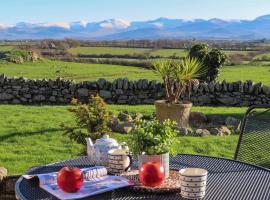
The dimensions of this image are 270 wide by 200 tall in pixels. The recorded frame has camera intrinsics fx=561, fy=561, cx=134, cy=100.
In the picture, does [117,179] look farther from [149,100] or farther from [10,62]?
[10,62]

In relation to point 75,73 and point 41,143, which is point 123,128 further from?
point 75,73

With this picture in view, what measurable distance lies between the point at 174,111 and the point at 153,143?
6.65 meters

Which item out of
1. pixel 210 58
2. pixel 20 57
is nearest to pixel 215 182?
pixel 210 58

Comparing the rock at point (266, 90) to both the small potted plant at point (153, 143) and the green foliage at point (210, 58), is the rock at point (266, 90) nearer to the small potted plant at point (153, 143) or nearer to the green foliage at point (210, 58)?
the green foliage at point (210, 58)

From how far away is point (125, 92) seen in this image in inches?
623

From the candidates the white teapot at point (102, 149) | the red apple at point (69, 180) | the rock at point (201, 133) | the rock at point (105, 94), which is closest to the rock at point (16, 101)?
the rock at point (105, 94)

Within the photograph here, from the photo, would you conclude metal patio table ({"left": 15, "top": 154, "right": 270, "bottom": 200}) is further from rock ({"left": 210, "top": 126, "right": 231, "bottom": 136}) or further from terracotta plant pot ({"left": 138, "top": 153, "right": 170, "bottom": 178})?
rock ({"left": 210, "top": 126, "right": 231, "bottom": 136})

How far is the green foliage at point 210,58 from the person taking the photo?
→ 16.5 metres

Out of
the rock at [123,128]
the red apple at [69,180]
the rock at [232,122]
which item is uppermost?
the red apple at [69,180]

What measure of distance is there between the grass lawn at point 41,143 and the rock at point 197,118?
191cm

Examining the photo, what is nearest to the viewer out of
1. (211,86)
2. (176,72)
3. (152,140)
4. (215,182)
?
(152,140)

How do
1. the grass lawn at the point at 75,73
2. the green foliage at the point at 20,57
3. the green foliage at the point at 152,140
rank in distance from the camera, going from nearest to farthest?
the green foliage at the point at 152,140
the grass lawn at the point at 75,73
the green foliage at the point at 20,57

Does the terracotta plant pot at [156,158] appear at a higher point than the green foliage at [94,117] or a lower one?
higher

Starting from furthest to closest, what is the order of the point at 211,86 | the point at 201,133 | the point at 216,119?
1. the point at 211,86
2. the point at 216,119
3. the point at 201,133
